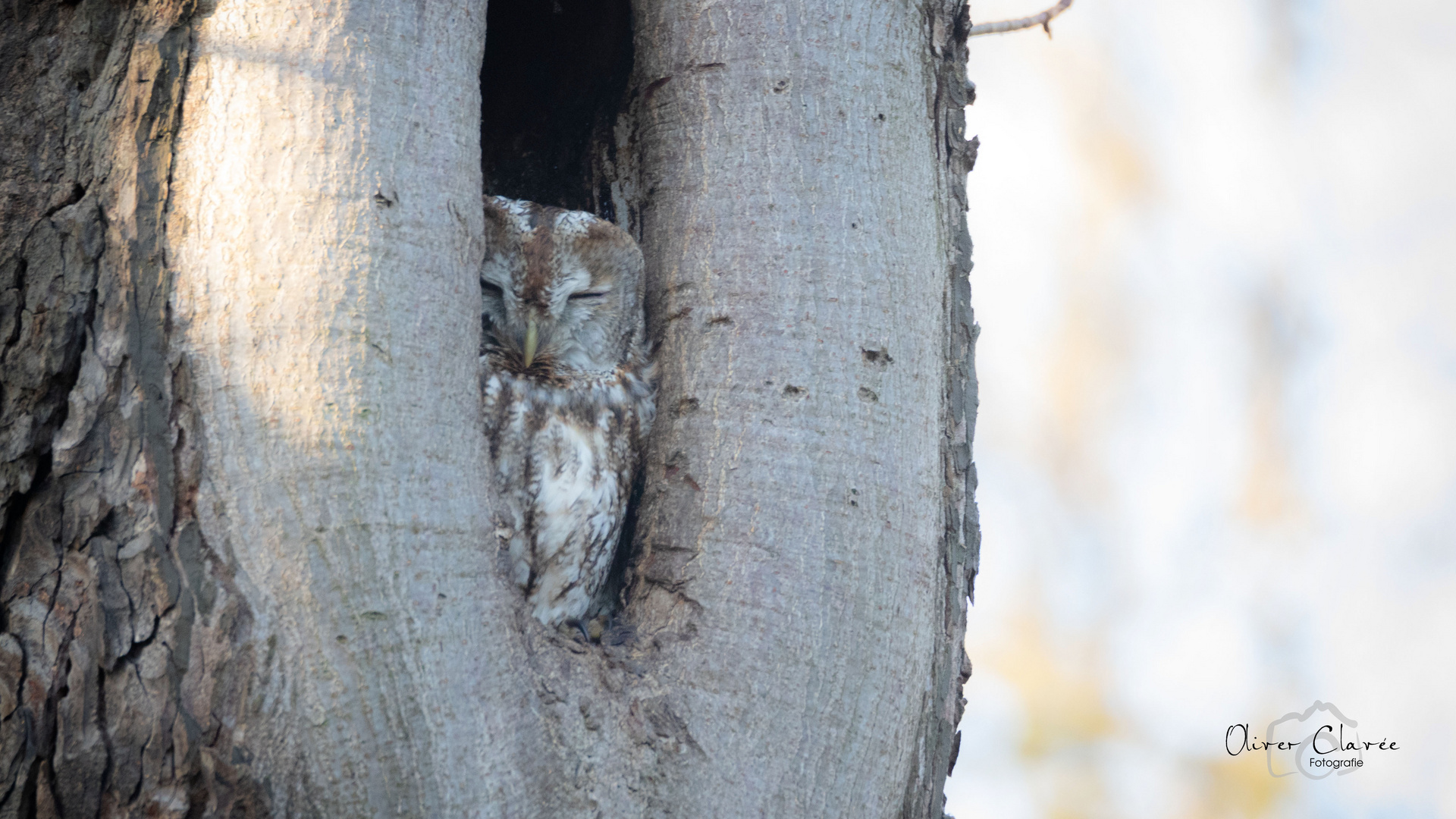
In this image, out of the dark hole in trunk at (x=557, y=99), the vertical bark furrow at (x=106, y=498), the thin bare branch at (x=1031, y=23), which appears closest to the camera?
the vertical bark furrow at (x=106, y=498)

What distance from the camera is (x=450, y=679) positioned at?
46.2 inches

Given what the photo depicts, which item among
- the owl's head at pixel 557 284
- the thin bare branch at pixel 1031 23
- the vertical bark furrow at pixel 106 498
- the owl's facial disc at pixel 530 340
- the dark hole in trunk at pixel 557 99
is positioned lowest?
the vertical bark furrow at pixel 106 498

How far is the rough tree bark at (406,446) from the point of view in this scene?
1116 mm

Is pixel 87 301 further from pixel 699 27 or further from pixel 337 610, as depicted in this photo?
pixel 699 27

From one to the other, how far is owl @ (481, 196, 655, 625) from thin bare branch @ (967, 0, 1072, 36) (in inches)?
49.4

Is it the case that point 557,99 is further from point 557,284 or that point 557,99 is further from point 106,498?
point 106,498

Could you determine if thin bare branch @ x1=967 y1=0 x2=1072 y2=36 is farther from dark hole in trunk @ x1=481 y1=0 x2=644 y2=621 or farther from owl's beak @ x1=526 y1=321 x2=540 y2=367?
owl's beak @ x1=526 y1=321 x2=540 y2=367

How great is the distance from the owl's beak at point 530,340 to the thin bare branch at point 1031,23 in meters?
1.40

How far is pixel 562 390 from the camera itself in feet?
6.20

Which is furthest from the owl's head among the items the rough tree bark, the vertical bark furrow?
the vertical bark furrow

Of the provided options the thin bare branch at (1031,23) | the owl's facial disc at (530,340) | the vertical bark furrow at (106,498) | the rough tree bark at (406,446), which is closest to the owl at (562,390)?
the owl's facial disc at (530,340)

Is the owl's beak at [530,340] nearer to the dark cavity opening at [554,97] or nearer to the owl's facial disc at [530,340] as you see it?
the owl's facial disc at [530,340]

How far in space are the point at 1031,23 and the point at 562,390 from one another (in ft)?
5.11

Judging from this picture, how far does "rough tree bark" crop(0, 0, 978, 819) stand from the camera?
112 cm
